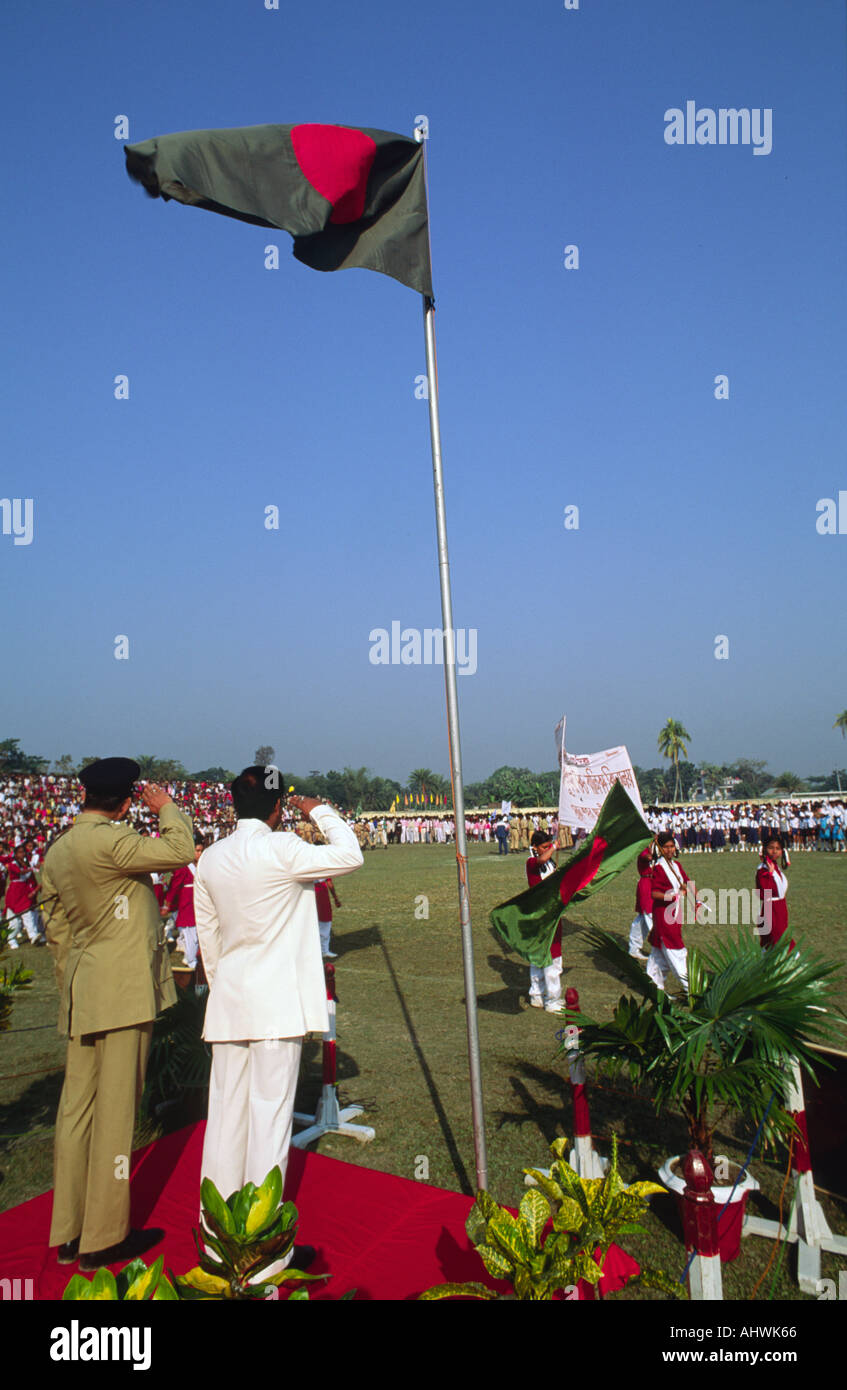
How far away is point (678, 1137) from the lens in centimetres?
526

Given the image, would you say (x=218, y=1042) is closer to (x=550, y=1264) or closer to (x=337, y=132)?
(x=550, y=1264)

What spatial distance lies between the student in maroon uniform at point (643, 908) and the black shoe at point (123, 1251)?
6540mm

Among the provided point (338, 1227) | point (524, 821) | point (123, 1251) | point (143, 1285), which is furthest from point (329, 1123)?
point (524, 821)

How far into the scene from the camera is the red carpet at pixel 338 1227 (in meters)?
3.41

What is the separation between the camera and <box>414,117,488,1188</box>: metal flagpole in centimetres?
371

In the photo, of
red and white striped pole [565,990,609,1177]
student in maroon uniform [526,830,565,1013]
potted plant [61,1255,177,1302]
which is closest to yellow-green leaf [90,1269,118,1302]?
potted plant [61,1255,177,1302]

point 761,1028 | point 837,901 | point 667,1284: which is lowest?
point 837,901

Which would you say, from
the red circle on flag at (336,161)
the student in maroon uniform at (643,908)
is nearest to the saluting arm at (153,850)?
the red circle on flag at (336,161)

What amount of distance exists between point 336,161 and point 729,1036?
499 cm

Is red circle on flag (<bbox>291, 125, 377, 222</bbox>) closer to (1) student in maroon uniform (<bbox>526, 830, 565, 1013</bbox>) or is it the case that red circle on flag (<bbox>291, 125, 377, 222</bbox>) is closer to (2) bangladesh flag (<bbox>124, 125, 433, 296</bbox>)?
(2) bangladesh flag (<bbox>124, 125, 433, 296</bbox>)

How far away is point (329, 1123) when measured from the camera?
5.34 m

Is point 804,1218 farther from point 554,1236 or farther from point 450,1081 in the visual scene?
point 450,1081
